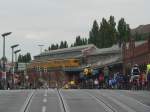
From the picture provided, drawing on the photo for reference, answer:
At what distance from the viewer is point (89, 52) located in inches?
6166

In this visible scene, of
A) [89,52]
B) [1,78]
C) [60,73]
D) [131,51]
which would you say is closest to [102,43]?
[89,52]

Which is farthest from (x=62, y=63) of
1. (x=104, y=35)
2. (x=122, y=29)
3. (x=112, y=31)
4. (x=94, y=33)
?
(x=94, y=33)

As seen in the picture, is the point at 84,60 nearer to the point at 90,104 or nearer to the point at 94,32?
the point at 94,32

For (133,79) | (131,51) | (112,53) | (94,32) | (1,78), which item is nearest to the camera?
(133,79)

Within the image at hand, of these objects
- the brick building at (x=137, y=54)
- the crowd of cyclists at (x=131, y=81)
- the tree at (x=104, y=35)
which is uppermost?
the tree at (x=104, y=35)

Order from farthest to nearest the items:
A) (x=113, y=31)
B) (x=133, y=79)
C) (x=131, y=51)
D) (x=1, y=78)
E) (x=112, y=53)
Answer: (x=113, y=31)
(x=112, y=53)
(x=131, y=51)
(x=1, y=78)
(x=133, y=79)

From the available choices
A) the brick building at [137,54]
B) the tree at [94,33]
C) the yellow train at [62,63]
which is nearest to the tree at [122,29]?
the yellow train at [62,63]

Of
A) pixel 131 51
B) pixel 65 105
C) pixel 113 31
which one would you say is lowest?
pixel 65 105

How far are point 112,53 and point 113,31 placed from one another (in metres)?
11.8

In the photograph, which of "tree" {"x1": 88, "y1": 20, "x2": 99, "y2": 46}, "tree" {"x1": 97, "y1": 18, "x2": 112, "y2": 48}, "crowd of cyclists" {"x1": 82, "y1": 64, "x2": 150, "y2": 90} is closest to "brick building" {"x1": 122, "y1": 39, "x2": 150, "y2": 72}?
"crowd of cyclists" {"x1": 82, "y1": 64, "x2": 150, "y2": 90}

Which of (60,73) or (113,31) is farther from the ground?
(113,31)

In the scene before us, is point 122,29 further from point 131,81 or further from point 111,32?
point 131,81

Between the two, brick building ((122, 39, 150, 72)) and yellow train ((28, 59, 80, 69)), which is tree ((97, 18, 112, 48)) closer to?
yellow train ((28, 59, 80, 69))

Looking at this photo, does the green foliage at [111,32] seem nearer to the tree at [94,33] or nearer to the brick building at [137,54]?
the tree at [94,33]
